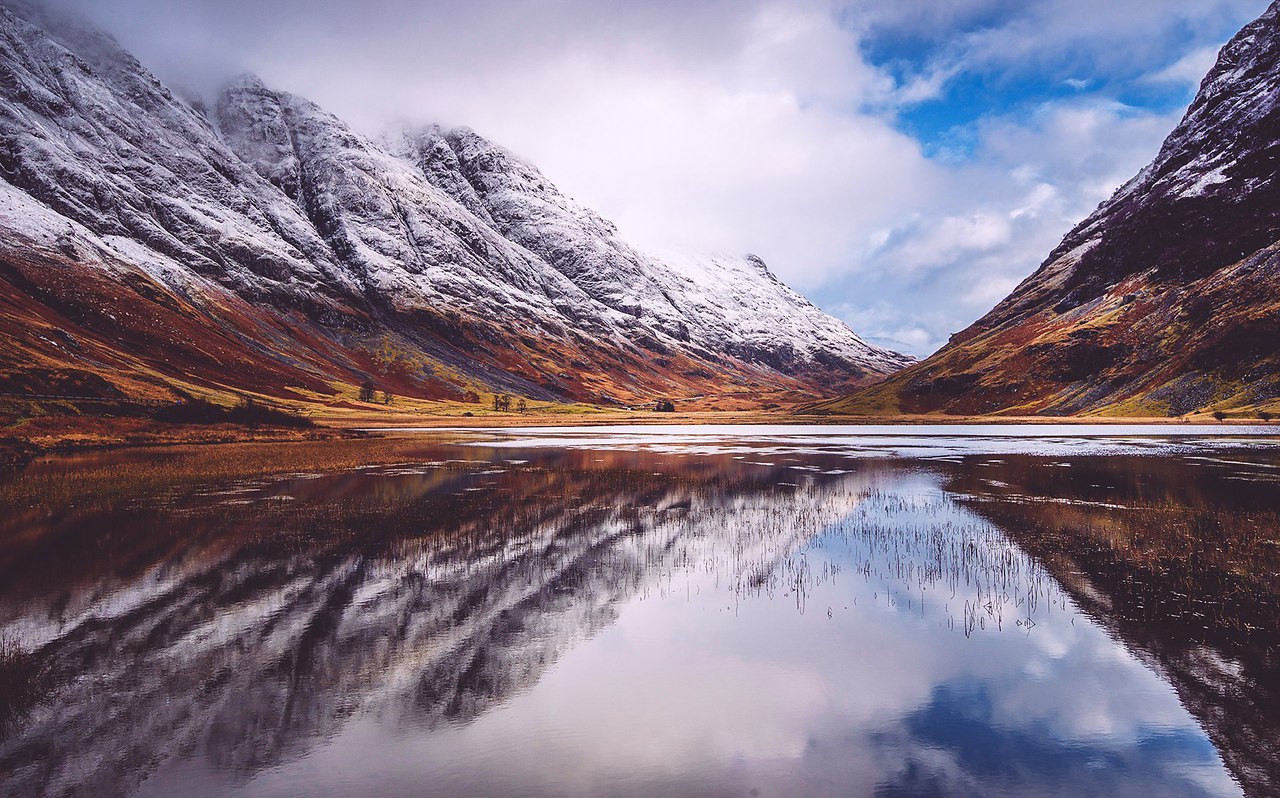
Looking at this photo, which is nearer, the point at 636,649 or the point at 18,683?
the point at 18,683

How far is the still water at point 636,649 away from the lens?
11.6m

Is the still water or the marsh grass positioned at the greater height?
the still water

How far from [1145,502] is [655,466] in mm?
37560

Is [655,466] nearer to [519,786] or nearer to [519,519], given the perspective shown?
[519,519]

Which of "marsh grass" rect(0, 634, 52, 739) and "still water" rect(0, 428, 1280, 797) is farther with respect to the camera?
"marsh grass" rect(0, 634, 52, 739)

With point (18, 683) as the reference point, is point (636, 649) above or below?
above

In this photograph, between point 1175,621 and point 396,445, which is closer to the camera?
point 1175,621

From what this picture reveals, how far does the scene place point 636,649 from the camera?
57.5ft

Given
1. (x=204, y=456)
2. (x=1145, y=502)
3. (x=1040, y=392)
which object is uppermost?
(x=1040, y=392)

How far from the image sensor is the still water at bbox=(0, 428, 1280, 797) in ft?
38.1

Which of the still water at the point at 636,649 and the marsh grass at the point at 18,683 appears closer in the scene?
the still water at the point at 636,649

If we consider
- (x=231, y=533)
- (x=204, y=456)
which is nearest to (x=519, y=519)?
(x=231, y=533)

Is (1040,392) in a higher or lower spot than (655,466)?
higher

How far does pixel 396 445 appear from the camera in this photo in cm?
8919
